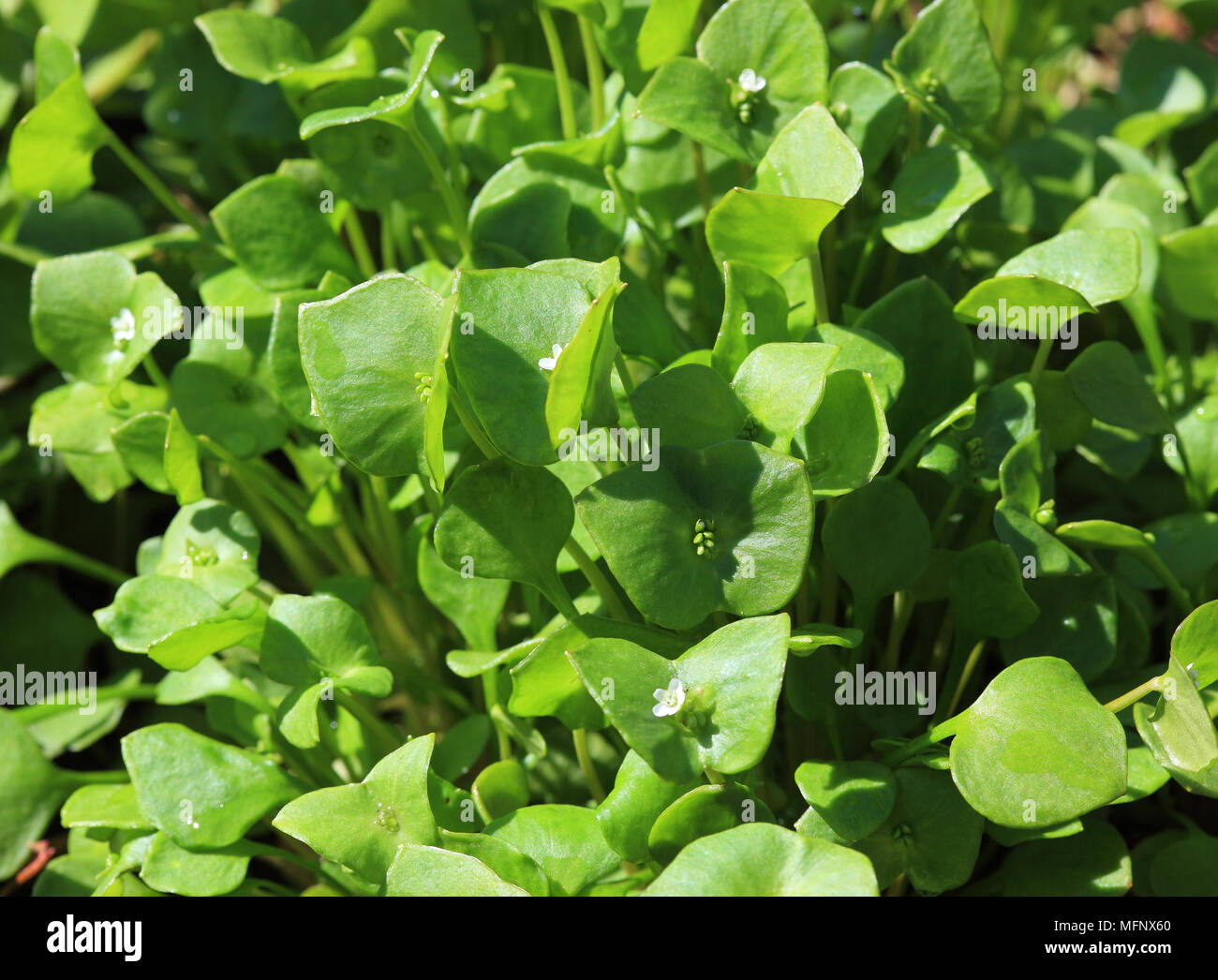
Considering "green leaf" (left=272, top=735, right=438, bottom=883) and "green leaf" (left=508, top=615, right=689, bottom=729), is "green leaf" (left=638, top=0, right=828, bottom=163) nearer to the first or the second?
"green leaf" (left=508, top=615, right=689, bottom=729)

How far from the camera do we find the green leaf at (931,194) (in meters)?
0.85

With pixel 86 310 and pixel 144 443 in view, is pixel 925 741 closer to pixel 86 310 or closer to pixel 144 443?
pixel 144 443

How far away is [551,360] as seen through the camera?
663 mm

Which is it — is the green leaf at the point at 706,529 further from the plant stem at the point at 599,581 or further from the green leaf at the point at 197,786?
the green leaf at the point at 197,786

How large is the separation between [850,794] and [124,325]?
0.71 meters

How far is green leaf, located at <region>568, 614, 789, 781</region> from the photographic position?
2.02ft

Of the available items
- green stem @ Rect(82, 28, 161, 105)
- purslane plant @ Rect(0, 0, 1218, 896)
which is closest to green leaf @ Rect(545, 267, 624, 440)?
purslane plant @ Rect(0, 0, 1218, 896)

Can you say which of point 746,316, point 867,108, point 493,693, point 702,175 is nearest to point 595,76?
point 702,175

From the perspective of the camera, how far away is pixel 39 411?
97 centimetres

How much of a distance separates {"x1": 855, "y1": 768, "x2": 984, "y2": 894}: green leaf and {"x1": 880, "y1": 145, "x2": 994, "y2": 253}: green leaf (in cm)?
42

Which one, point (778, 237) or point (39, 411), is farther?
point (39, 411)
